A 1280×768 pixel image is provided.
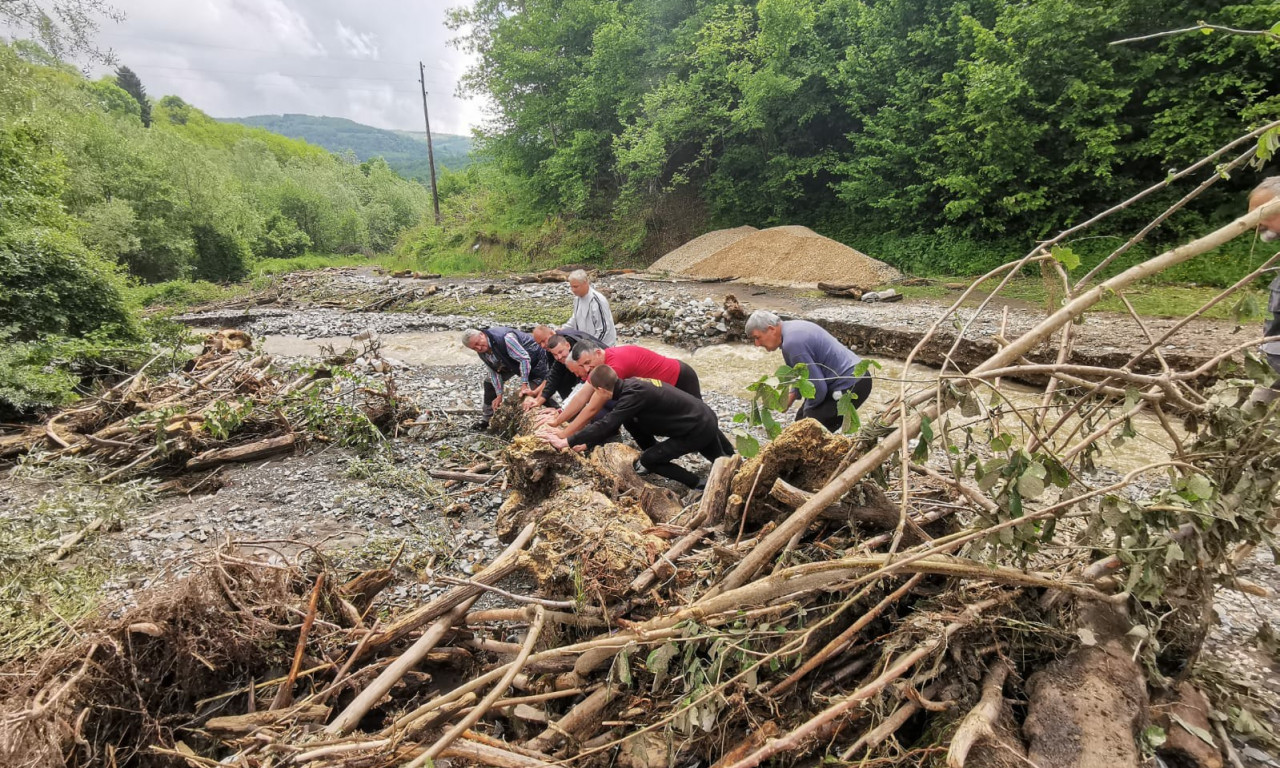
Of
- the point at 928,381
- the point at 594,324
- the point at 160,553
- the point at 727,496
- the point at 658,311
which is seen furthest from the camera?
the point at 658,311

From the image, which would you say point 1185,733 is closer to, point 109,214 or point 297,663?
point 297,663

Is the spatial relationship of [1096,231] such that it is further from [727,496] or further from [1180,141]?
[727,496]

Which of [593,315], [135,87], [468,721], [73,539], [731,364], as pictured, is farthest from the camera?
[135,87]

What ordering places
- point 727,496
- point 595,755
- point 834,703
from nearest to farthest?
point 834,703
point 595,755
point 727,496

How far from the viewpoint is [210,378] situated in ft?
Answer: 25.4

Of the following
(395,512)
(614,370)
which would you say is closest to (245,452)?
(395,512)

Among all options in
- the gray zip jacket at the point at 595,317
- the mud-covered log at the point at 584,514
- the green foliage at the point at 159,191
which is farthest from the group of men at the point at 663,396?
the green foliage at the point at 159,191

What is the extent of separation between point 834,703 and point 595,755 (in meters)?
0.99

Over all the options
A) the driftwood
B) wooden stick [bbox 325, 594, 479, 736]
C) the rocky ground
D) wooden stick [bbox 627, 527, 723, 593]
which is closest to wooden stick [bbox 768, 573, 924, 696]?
wooden stick [bbox 627, 527, 723, 593]

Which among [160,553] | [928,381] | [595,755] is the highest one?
[928,381]

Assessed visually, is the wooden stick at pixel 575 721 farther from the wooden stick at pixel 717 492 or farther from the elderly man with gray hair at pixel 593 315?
the elderly man with gray hair at pixel 593 315

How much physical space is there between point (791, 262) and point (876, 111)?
6945mm

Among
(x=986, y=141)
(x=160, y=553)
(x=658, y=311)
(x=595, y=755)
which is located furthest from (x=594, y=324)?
(x=986, y=141)

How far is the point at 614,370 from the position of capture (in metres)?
5.12
